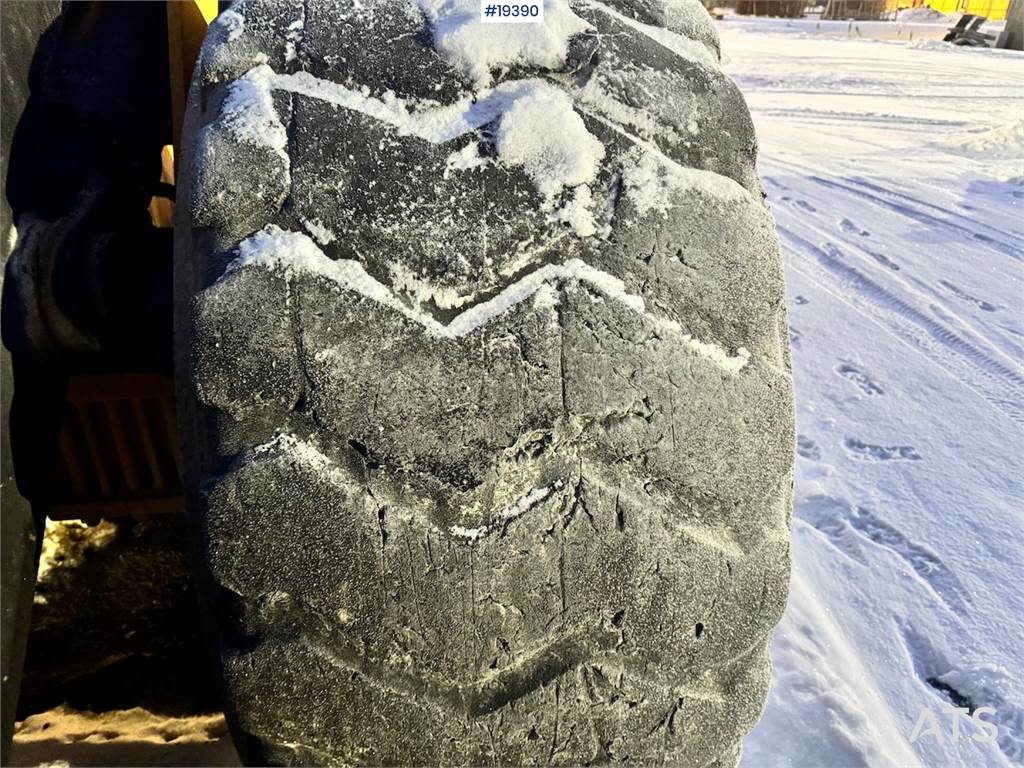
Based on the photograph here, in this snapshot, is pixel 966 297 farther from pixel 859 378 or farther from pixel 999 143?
pixel 999 143

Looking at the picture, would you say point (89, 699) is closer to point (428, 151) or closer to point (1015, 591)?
point (428, 151)

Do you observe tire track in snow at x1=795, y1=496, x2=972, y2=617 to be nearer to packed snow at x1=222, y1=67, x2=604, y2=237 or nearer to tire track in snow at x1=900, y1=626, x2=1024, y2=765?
tire track in snow at x1=900, y1=626, x2=1024, y2=765

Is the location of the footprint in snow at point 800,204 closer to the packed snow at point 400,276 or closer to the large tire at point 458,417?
the large tire at point 458,417

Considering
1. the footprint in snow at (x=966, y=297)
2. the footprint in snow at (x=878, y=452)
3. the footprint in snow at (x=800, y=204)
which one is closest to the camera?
the footprint in snow at (x=878, y=452)

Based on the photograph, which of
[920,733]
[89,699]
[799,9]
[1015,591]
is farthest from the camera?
[799,9]

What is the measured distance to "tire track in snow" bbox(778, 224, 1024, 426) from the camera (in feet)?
7.20

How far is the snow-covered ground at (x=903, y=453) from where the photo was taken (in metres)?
1.32

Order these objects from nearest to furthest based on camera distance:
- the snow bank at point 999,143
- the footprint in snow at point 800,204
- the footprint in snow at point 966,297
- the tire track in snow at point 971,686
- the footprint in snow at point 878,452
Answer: the tire track in snow at point 971,686, the footprint in snow at point 878,452, the footprint in snow at point 966,297, the footprint in snow at point 800,204, the snow bank at point 999,143

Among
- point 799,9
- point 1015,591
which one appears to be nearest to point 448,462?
point 1015,591

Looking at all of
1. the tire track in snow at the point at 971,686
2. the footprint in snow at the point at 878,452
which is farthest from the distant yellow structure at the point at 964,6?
the tire track in snow at the point at 971,686

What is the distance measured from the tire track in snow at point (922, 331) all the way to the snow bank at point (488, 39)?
1.85 m

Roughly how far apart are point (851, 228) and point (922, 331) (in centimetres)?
98

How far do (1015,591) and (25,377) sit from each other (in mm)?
1737

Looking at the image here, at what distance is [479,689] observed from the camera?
74 centimetres
